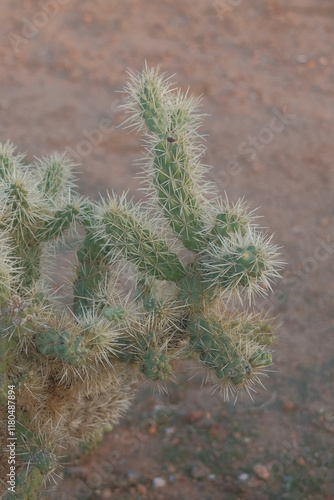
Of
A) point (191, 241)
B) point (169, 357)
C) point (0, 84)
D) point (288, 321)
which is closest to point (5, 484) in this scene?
point (169, 357)

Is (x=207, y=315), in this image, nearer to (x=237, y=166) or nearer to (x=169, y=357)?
(x=169, y=357)

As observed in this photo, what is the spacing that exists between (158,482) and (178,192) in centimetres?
139

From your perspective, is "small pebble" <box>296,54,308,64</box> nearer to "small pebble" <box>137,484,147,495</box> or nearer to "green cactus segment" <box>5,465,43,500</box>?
"small pebble" <box>137,484,147,495</box>

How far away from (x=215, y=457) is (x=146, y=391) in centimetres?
58

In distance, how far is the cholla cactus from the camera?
6.75 ft

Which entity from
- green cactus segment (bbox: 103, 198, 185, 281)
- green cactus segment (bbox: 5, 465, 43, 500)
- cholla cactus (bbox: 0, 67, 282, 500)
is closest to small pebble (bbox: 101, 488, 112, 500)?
cholla cactus (bbox: 0, 67, 282, 500)

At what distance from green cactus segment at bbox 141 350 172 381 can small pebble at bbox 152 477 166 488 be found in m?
0.94

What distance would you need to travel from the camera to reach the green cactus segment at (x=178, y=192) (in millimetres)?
2211

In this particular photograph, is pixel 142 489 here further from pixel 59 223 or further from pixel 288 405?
pixel 59 223

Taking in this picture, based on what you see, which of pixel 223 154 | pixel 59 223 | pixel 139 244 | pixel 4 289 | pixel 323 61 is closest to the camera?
pixel 4 289

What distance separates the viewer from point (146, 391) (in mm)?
3373

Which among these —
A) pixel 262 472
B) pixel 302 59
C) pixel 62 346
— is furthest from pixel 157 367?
pixel 302 59

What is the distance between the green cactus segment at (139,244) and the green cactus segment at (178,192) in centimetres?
9

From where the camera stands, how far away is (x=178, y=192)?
2.23 meters
